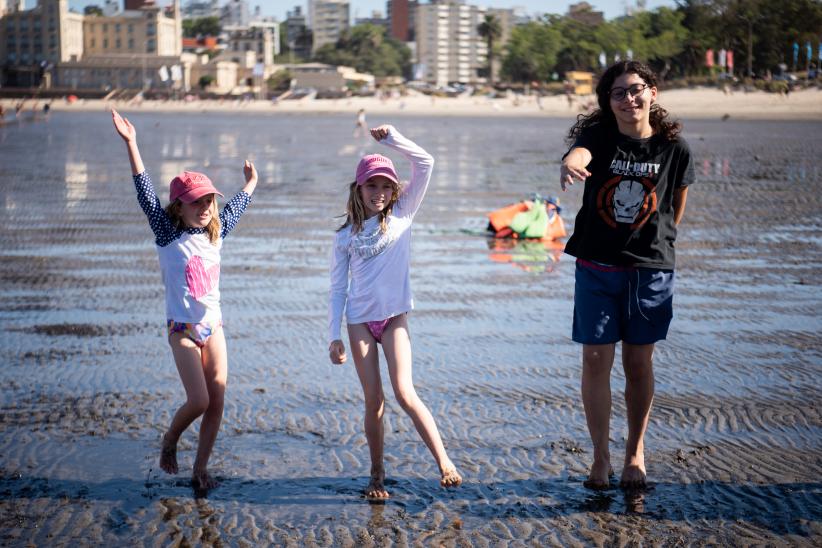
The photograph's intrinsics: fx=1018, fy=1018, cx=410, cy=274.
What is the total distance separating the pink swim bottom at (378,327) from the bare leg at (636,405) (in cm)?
110

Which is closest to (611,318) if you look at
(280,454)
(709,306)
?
(280,454)

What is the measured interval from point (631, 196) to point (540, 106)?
93552 millimetres

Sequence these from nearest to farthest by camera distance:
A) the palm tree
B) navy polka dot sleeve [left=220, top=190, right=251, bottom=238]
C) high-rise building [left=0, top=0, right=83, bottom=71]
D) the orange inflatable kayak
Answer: navy polka dot sleeve [left=220, top=190, right=251, bottom=238], the orange inflatable kayak, high-rise building [left=0, top=0, right=83, bottom=71], the palm tree

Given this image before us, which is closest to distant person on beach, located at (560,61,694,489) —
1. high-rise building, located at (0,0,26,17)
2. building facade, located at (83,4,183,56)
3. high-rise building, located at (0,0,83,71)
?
high-rise building, located at (0,0,83,71)

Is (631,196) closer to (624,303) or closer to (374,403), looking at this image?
(624,303)

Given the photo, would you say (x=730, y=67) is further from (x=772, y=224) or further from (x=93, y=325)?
(x=93, y=325)

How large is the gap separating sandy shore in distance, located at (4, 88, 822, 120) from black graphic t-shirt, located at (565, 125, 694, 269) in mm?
48823

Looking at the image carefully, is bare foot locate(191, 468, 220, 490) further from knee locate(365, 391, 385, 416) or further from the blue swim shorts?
the blue swim shorts

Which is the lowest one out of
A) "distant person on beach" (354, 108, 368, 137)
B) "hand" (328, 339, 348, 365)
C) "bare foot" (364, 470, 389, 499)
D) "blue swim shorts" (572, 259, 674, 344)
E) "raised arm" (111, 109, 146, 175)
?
"bare foot" (364, 470, 389, 499)

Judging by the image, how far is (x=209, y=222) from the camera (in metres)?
4.76

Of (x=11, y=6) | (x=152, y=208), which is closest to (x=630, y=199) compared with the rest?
(x=152, y=208)

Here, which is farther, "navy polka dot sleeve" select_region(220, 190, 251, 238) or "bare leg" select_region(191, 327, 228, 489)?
"navy polka dot sleeve" select_region(220, 190, 251, 238)

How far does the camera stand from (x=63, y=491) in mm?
4680

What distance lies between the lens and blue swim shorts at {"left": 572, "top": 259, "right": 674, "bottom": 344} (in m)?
4.51
